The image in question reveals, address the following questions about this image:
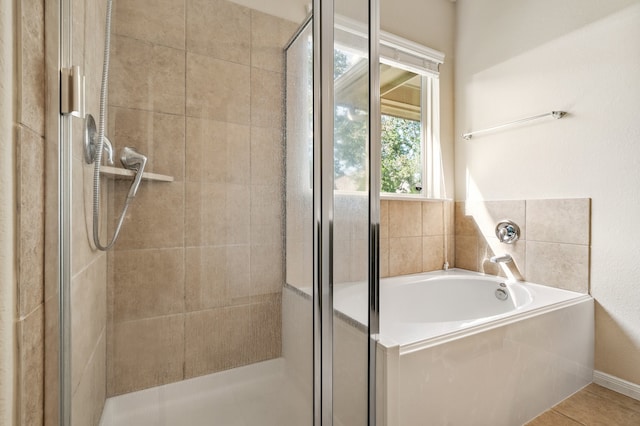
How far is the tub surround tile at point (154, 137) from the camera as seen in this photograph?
0.84 meters

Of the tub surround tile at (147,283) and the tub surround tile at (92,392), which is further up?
the tub surround tile at (147,283)

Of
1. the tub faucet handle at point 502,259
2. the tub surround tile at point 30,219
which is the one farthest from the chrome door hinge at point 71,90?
the tub faucet handle at point 502,259

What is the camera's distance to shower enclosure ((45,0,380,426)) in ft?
2.72

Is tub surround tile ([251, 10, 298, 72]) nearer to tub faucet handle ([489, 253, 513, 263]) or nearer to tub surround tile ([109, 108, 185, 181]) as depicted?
tub surround tile ([109, 108, 185, 181])

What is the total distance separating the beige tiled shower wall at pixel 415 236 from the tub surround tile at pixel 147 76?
61.4 inches

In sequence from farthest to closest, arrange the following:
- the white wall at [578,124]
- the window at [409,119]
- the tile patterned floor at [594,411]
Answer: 1. the window at [409,119]
2. the white wall at [578,124]
3. the tile patterned floor at [594,411]

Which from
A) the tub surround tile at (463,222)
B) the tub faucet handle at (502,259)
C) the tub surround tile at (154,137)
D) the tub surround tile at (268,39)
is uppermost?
the tub surround tile at (268,39)

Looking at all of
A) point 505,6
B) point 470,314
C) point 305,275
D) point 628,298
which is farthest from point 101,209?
point 505,6

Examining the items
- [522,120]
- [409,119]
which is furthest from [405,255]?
[522,120]

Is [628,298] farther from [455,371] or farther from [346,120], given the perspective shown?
[346,120]

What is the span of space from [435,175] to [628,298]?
4.45 feet

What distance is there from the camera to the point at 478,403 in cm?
116

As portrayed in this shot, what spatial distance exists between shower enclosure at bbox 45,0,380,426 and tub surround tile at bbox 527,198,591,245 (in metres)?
1.54

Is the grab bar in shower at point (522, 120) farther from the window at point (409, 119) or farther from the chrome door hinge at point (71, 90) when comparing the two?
the chrome door hinge at point (71, 90)
